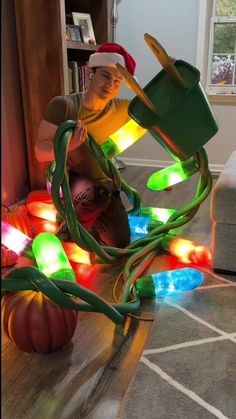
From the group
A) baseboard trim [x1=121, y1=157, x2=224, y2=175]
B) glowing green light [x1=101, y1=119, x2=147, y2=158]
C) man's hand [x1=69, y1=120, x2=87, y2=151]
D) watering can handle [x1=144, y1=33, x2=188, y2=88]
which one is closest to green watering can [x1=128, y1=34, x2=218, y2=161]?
watering can handle [x1=144, y1=33, x2=188, y2=88]

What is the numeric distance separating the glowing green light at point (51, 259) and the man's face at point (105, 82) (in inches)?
25.5

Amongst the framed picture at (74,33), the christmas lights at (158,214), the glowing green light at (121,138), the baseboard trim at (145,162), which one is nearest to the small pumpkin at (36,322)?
the glowing green light at (121,138)

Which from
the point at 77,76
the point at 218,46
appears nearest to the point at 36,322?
the point at 77,76

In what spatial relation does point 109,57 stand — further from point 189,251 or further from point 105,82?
point 189,251

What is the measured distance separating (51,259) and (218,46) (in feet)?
8.71

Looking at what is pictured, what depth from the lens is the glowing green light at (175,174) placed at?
1.84 m

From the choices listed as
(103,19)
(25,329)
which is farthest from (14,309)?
(103,19)

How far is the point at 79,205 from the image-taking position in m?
1.81

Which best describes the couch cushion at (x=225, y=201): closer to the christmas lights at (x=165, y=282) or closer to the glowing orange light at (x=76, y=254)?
the christmas lights at (x=165, y=282)

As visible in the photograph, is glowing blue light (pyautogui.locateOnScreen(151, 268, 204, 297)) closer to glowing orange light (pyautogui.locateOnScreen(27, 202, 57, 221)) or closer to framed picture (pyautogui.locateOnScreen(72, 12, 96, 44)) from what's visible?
glowing orange light (pyautogui.locateOnScreen(27, 202, 57, 221))

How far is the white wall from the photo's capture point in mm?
3186

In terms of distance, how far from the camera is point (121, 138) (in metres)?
1.81

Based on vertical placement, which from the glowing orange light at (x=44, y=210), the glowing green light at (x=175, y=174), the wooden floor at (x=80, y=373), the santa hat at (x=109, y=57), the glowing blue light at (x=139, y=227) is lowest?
the glowing blue light at (x=139, y=227)

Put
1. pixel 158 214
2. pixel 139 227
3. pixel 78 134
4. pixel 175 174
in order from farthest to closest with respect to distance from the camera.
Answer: pixel 158 214, pixel 139 227, pixel 175 174, pixel 78 134
